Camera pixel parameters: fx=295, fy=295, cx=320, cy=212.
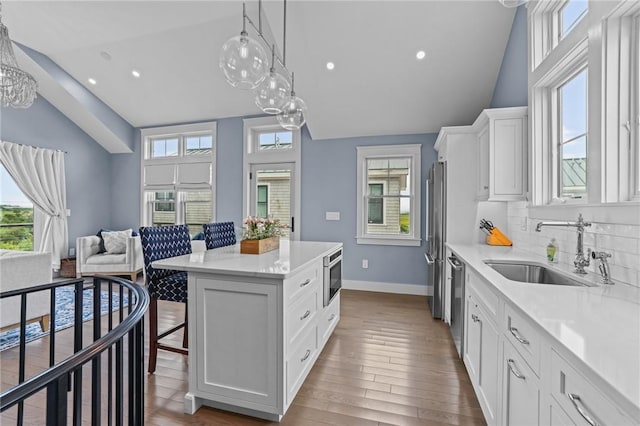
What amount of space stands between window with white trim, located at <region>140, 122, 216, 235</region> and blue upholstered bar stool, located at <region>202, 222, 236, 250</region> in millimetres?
2385

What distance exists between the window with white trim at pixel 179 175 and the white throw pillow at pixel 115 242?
753 mm

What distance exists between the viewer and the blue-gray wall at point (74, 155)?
16.4 feet

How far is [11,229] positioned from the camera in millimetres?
4988

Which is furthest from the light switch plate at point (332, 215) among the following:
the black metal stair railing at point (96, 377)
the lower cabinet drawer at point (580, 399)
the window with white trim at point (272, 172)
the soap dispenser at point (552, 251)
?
the lower cabinet drawer at point (580, 399)

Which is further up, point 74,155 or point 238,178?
point 74,155

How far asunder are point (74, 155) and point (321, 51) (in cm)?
531

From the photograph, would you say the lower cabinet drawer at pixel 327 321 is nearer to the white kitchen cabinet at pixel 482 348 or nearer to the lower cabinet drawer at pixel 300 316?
the lower cabinet drawer at pixel 300 316

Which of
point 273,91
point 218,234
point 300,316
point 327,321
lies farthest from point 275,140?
point 300,316

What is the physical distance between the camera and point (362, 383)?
2199 mm

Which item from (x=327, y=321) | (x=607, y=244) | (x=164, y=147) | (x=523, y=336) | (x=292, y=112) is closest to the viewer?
(x=523, y=336)

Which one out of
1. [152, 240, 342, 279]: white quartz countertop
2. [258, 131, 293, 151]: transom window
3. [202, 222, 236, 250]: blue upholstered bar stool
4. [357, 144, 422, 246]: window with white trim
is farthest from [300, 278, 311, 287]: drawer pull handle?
[258, 131, 293, 151]: transom window

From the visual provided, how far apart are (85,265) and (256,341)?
5.05 metres

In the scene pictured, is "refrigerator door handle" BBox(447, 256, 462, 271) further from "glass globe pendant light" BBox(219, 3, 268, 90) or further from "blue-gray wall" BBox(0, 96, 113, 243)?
"blue-gray wall" BBox(0, 96, 113, 243)

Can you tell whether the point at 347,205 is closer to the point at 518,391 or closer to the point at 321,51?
the point at 321,51
